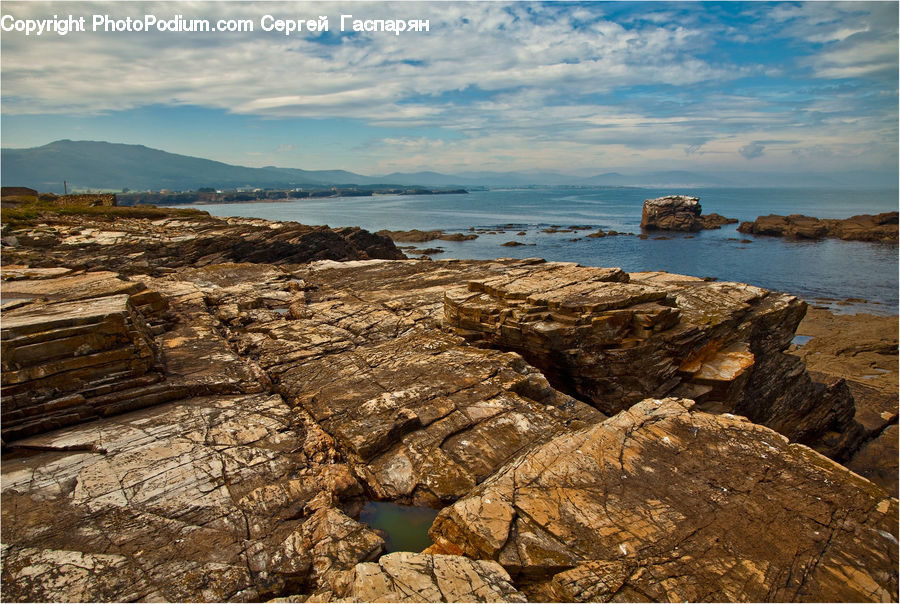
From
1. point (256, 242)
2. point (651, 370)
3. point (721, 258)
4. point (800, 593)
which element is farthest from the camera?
point (721, 258)

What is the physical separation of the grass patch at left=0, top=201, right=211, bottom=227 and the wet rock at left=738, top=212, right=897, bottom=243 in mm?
117867

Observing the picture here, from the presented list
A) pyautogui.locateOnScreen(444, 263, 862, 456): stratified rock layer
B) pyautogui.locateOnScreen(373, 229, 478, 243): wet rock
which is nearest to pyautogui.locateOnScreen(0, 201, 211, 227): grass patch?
pyautogui.locateOnScreen(444, 263, 862, 456): stratified rock layer

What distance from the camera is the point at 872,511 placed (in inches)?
314

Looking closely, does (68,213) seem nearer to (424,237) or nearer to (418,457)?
(418,457)

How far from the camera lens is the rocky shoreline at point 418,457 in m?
7.25

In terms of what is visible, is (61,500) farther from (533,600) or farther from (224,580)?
(533,600)

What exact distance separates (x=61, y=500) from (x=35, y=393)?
387 cm

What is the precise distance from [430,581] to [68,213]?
60015 mm

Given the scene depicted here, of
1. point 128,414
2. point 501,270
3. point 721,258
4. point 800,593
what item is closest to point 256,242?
point 501,270

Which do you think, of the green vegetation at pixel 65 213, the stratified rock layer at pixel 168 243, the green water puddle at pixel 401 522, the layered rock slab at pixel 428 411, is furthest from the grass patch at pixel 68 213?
the green water puddle at pixel 401 522

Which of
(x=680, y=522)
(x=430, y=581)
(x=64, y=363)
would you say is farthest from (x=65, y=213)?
(x=680, y=522)

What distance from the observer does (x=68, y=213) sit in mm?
48281

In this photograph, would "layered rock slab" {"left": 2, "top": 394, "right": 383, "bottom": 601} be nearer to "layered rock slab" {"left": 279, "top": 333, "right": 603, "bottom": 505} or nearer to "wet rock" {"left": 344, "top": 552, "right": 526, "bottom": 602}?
"wet rock" {"left": 344, "top": 552, "right": 526, "bottom": 602}

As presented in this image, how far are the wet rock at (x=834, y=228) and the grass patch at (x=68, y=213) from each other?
387 feet
